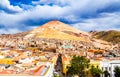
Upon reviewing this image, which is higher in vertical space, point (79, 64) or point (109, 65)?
point (79, 64)

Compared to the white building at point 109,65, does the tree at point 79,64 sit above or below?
above

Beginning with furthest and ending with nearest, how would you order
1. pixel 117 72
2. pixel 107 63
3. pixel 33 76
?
pixel 107 63 < pixel 117 72 < pixel 33 76

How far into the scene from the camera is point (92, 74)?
7250 cm

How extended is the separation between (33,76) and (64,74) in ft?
162

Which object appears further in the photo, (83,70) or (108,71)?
(108,71)

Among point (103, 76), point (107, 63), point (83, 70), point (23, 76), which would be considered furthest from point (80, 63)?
point (23, 76)

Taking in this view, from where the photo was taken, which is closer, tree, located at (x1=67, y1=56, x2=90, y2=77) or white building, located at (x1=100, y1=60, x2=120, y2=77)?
tree, located at (x1=67, y1=56, x2=90, y2=77)

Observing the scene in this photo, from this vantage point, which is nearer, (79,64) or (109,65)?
(79,64)

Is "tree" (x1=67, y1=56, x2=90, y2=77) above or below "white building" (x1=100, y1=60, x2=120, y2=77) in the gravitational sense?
above

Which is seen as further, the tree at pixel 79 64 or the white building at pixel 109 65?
the white building at pixel 109 65

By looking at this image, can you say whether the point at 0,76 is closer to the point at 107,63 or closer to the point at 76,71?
the point at 76,71

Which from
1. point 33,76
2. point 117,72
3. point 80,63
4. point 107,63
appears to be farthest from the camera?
point 107,63

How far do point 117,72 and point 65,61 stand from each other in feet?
63.4

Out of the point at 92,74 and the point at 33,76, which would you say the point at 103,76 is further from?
the point at 33,76
